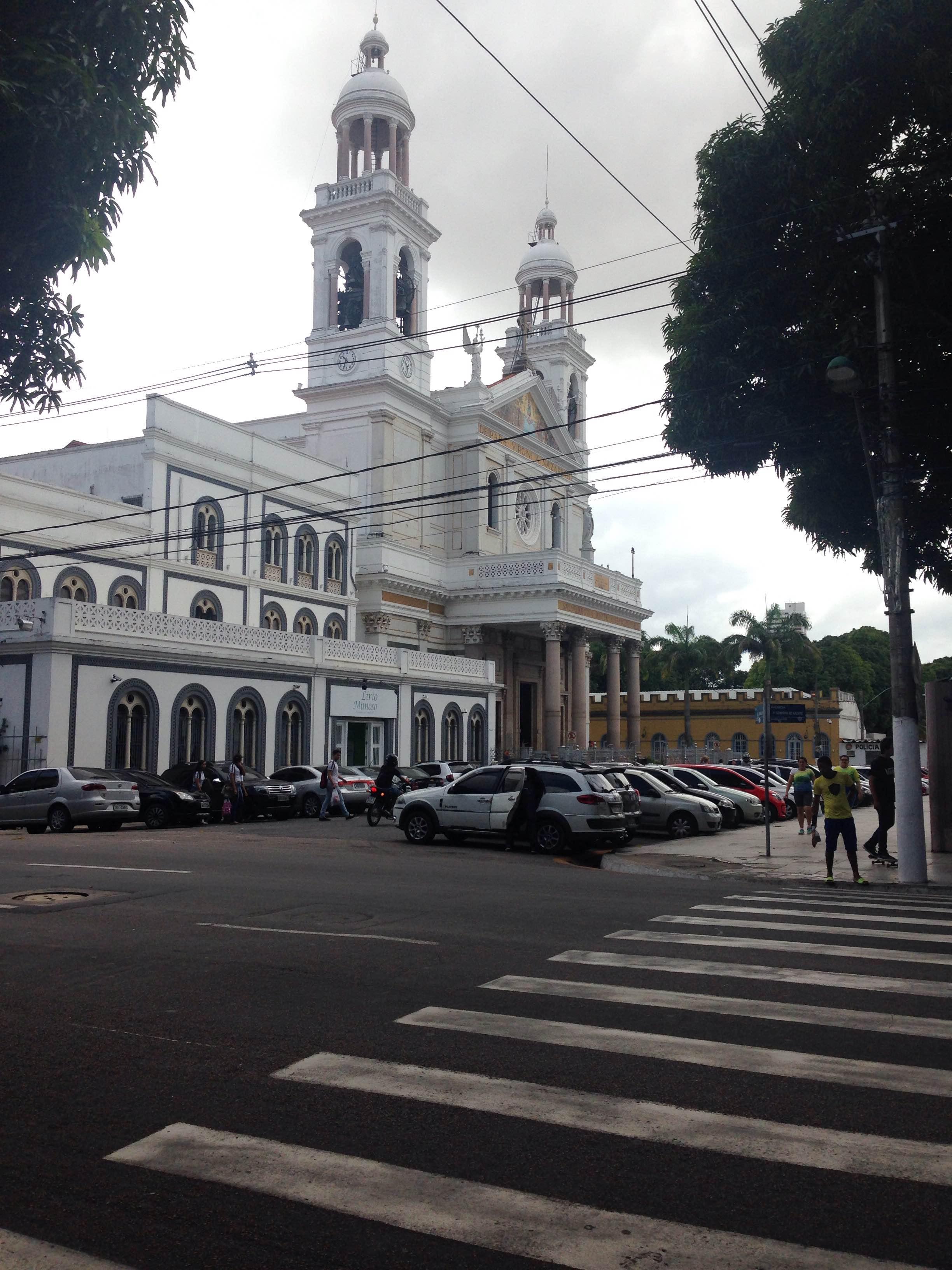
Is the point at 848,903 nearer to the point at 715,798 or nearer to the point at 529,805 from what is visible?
the point at 529,805

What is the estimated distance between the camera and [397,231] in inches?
2058

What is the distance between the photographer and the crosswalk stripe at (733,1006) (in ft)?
21.6

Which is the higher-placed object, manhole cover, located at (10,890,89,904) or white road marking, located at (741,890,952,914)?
manhole cover, located at (10,890,89,904)

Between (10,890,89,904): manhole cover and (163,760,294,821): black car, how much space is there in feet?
46.9

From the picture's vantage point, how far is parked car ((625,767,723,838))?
75.2 feet

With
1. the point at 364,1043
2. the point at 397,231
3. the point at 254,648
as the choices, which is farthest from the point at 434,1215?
the point at 397,231

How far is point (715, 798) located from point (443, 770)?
935cm

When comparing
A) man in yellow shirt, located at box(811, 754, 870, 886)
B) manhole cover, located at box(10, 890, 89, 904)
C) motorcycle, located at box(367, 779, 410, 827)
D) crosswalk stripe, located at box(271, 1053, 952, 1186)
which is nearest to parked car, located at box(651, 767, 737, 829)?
motorcycle, located at box(367, 779, 410, 827)

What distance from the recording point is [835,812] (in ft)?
47.4

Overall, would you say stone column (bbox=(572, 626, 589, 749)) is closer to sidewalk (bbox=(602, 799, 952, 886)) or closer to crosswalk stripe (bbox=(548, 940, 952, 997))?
sidewalk (bbox=(602, 799, 952, 886))

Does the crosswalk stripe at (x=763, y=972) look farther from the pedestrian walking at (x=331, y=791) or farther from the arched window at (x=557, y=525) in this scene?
the arched window at (x=557, y=525)

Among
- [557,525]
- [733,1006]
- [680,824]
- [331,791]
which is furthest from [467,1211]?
[557,525]

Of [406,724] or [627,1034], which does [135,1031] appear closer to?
[627,1034]

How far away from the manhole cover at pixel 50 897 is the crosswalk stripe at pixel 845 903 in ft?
23.7
